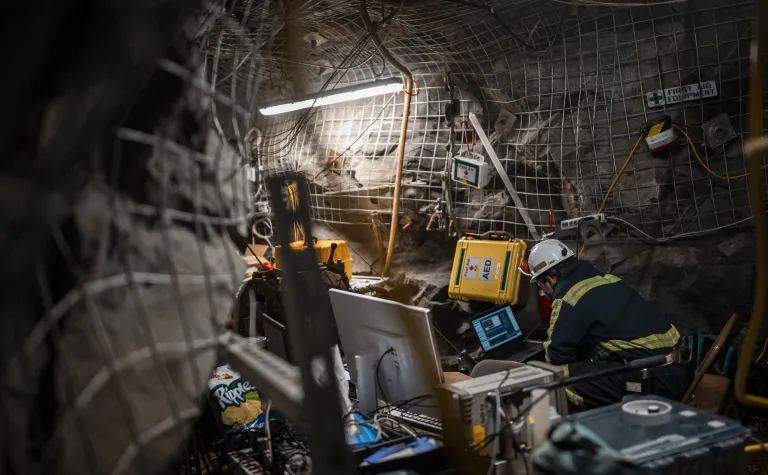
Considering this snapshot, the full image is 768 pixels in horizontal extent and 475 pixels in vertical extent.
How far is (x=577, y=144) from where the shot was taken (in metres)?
5.18

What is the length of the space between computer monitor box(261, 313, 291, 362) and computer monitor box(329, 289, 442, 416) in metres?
0.31

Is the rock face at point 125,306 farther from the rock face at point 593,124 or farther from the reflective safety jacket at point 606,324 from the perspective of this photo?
the rock face at point 593,124

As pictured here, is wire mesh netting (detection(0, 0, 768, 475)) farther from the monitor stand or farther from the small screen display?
the small screen display

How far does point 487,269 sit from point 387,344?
10.2 feet

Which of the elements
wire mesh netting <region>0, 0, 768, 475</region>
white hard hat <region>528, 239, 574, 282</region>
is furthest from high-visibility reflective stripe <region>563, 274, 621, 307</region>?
wire mesh netting <region>0, 0, 768, 475</region>

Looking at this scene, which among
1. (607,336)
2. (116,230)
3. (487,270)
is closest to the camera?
(116,230)

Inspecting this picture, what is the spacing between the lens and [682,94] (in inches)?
182

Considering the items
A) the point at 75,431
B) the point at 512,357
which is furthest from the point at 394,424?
the point at 512,357

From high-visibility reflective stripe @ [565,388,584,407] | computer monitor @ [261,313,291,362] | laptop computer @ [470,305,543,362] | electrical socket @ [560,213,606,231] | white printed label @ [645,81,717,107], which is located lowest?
high-visibility reflective stripe @ [565,388,584,407]

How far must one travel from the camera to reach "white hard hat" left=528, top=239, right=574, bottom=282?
160 inches

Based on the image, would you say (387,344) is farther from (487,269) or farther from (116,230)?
(487,269)

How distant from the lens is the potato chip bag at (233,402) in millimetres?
2832

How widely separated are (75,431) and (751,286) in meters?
4.75

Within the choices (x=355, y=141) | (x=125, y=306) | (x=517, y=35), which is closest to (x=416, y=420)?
(x=125, y=306)
